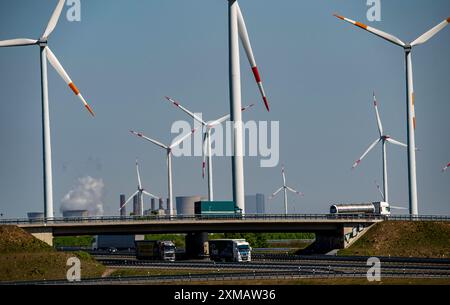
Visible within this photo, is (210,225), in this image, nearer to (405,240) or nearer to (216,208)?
(216,208)

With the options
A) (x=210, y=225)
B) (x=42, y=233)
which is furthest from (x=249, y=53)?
(x=42, y=233)

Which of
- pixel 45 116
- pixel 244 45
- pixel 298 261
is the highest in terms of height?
pixel 244 45

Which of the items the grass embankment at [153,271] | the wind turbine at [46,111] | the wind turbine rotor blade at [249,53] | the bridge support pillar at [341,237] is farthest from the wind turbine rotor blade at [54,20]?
the bridge support pillar at [341,237]

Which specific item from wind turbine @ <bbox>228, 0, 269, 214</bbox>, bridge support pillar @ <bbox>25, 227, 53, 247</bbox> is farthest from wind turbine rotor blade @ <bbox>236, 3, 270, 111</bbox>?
bridge support pillar @ <bbox>25, 227, 53, 247</bbox>

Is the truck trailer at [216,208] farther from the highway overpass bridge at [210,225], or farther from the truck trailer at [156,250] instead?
the truck trailer at [156,250]
